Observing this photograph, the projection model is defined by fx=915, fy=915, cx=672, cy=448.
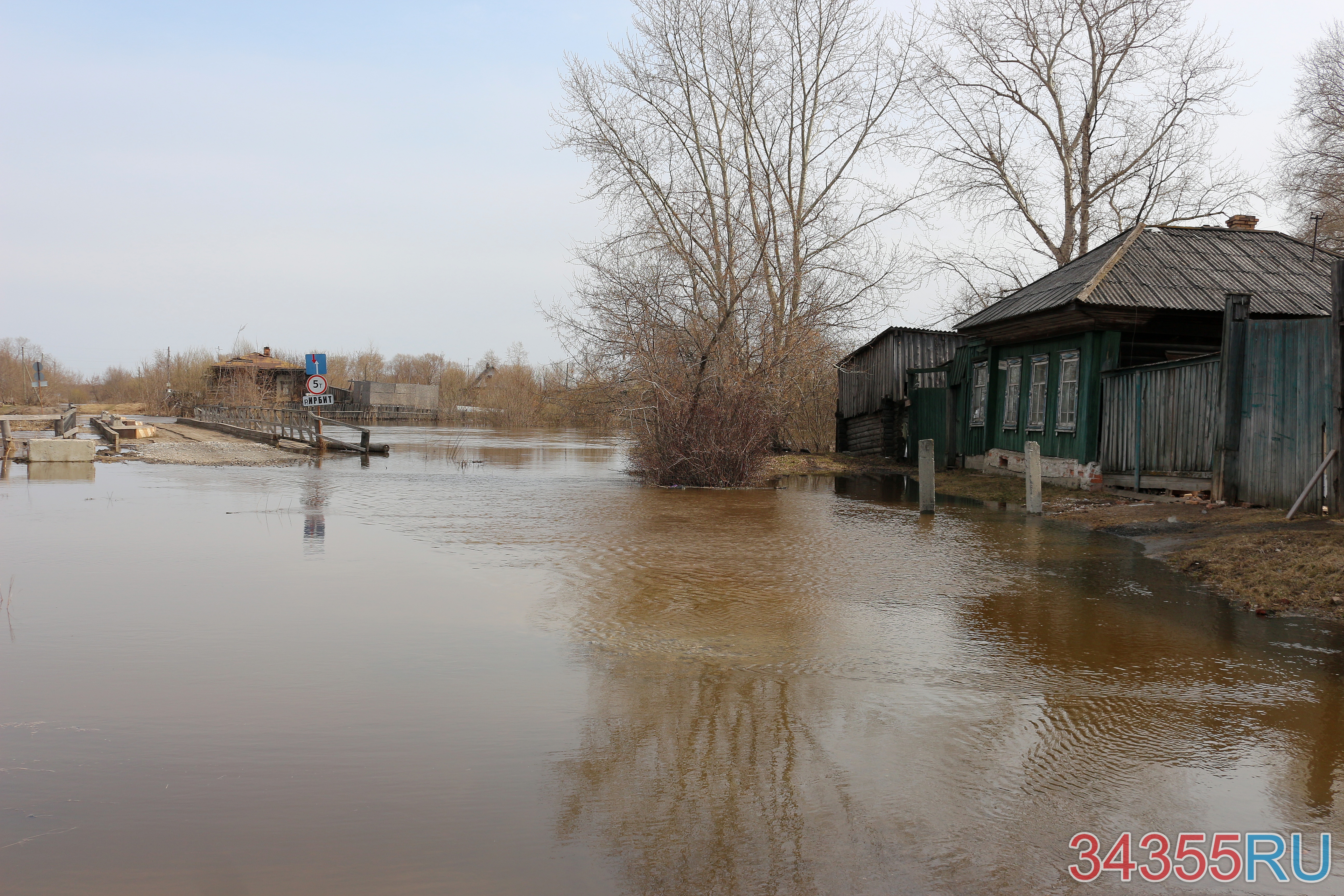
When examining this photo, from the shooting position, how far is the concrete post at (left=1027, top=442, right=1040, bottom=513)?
14.7 m

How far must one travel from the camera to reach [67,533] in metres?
11.9

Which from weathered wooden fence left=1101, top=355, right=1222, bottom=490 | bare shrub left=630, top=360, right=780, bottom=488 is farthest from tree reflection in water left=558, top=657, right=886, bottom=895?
bare shrub left=630, top=360, right=780, bottom=488

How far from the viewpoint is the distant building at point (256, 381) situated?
57844 mm

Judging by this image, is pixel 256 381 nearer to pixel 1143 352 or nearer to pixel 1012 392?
pixel 1012 392

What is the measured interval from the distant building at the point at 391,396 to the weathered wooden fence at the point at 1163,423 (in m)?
65.1

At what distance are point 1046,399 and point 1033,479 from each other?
16.8 ft

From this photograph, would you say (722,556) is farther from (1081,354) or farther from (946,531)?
(1081,354)

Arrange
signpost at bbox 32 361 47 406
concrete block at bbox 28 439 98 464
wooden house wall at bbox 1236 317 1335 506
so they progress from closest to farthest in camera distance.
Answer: wooden house wall at bbox 1236 317 1335 506, concrete block at bbox 28 439 98 464, signpost at bbox 32 361 47 406

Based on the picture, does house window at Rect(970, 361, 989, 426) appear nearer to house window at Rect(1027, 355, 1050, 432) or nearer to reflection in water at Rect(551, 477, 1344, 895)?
house window at Rect(1027, 355, 1050, 432)

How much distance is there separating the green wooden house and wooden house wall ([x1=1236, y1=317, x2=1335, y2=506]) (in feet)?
7.75

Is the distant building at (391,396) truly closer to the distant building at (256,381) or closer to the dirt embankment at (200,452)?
the distant building at (256,381)

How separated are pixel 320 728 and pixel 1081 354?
16459mm

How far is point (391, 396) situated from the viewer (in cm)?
7562

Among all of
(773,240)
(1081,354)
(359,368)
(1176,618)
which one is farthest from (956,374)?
(359,368)
